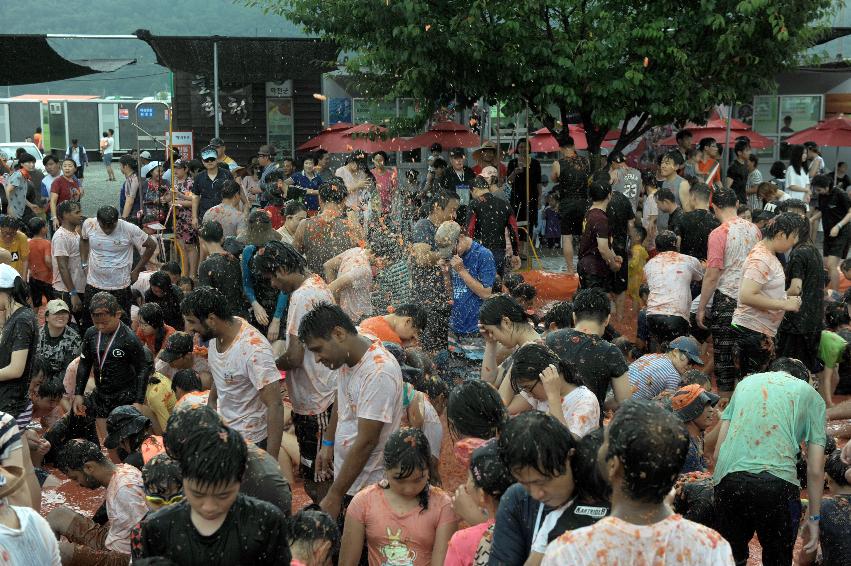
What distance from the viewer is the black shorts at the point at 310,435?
5.78 meters

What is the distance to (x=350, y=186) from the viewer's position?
45.0 ft

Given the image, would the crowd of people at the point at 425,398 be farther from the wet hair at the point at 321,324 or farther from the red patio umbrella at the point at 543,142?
the red patio umbrella at the point at 543,142

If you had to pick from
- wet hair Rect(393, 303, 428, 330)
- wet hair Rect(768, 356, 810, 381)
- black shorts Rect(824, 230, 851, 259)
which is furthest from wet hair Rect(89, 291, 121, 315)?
black shorts Rect(824, 230, 851, 259)

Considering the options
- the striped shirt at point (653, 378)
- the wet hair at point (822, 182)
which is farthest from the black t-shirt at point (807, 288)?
the wet hair at point (822, 182)

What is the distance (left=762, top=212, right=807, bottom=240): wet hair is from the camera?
7.10 metres

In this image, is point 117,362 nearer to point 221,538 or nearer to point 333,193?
point 333,193

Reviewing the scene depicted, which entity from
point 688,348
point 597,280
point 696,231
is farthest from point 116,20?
point 688,348

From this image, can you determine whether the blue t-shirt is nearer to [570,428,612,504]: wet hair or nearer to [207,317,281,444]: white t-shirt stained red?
[207,317,281,444]: white t-shirt stained red

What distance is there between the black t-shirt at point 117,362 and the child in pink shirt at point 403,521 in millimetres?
3353

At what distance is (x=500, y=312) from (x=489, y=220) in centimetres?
497

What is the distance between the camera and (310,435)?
5.85m

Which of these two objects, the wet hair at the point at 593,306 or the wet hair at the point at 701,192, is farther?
the wet hair at the point at 701,192

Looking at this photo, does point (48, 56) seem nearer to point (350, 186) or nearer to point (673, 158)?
point (350, 186)

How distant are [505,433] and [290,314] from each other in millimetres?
2885
